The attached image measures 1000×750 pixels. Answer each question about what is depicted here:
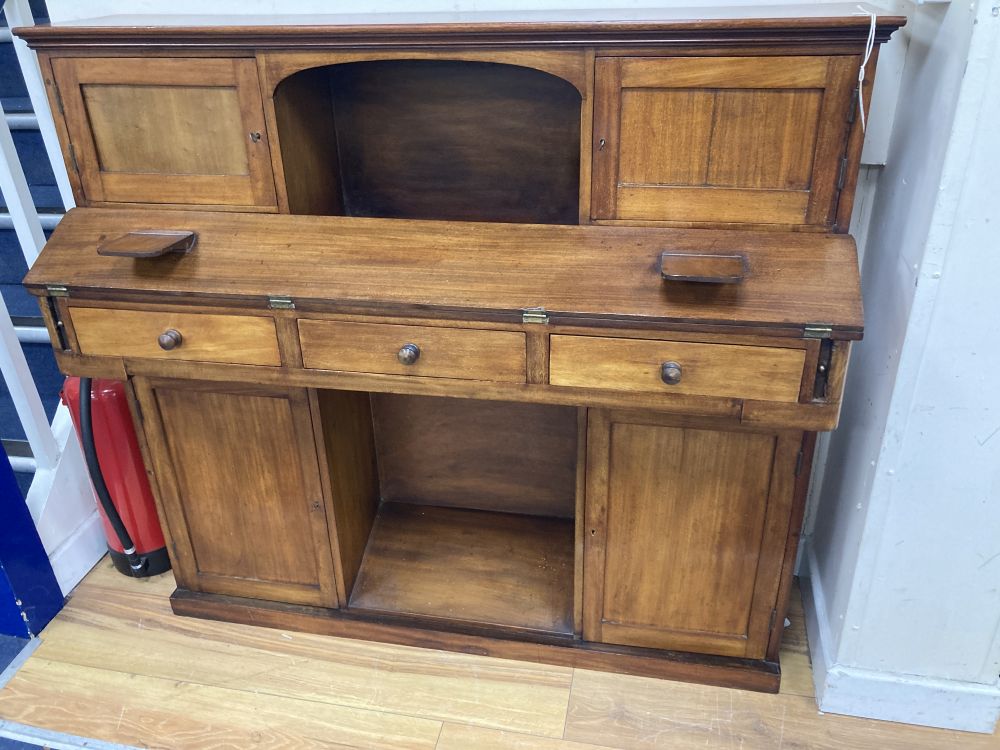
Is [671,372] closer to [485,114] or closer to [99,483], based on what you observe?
[485,114]

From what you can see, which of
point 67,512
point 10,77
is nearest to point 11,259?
point 10,77

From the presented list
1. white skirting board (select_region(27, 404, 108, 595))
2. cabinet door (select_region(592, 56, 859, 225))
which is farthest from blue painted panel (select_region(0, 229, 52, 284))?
cabinet door (select_region(592, 56, 859, 225))

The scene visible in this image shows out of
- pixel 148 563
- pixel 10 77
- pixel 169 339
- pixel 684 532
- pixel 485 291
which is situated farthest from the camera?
pixel 10 77

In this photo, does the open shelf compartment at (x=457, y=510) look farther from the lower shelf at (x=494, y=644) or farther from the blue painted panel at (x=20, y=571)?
the blue painted panel at (x=20, y=571)

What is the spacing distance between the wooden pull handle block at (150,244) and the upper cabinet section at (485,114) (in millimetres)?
105

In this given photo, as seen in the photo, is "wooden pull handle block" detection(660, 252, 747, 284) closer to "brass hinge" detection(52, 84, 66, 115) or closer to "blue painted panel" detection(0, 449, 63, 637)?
"brass hinge" detection(52, 84, 66, 115)

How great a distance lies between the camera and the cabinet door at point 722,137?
138 cm

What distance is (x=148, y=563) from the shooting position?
7.43ft

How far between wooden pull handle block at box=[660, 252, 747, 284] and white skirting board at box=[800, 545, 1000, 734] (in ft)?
3.27

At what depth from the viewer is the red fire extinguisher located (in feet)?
6.68

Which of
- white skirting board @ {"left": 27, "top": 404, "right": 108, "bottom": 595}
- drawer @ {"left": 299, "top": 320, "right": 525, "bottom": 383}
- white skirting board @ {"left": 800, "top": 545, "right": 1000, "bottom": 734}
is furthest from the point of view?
white skirting board @ {"left": 27, "top": 404, "right": 108, "bottom": 595}

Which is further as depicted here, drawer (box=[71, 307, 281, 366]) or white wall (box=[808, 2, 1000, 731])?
drawer (box=[71, 307, 281, 366])

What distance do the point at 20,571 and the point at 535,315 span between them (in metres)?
1.58

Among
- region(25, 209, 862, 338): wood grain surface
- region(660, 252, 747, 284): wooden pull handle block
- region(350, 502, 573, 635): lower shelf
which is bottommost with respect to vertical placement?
region(350, 502, 573, 635): lower shelf
